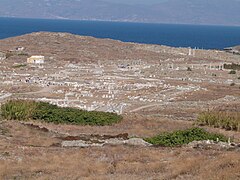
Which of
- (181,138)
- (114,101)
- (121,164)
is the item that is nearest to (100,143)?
(181,138)

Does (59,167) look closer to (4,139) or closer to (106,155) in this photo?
(106,155)

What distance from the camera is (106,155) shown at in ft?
81.9

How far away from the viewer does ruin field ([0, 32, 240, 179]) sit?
21.6m

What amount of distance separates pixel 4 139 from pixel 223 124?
65.2ft

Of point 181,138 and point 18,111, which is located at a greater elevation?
point 181,138

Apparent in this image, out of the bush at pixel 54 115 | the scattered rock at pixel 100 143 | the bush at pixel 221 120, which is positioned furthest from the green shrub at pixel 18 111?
the bush at pixel 221 120

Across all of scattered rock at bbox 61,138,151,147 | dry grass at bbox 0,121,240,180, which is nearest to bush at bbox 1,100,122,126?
scattered rock at bbox 61,138,151,147

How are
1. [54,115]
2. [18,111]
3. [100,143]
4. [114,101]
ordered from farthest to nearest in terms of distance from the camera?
[114,101] < [18,111] < [54,115] < [100,143]

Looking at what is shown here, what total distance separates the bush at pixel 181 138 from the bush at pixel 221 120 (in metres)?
9.32

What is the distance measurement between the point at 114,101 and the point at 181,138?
3275 centimetres

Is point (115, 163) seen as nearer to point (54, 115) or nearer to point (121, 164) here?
point (121, 164)

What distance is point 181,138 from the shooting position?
32.7 m

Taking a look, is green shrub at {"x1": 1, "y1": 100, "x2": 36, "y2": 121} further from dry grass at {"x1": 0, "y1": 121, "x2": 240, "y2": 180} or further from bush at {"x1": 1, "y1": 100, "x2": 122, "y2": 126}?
dry grass at {"x1": 0, "y1": 121, "x2": 240, "y2": 180}

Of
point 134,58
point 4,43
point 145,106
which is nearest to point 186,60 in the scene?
point 134,58
